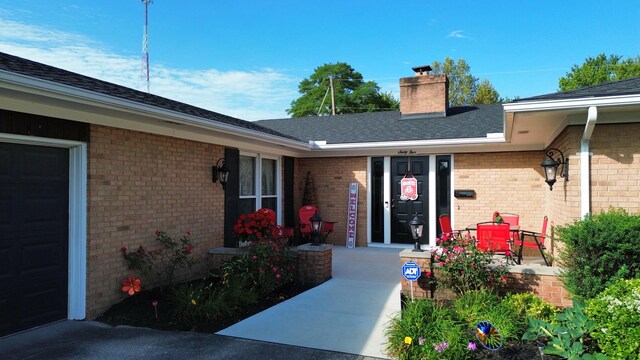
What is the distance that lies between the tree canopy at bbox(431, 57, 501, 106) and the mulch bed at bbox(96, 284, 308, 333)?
3176 centimetres

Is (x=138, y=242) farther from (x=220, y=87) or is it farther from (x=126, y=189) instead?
(x=220, y=87)

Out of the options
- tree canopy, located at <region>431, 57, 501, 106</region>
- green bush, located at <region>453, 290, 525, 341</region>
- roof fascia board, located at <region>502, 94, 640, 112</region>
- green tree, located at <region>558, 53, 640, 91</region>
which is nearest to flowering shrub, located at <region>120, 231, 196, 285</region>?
green bush, located at <region>453, 290, 525, 341</region>

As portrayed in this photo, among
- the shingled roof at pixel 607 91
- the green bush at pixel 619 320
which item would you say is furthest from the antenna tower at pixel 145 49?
the green bush at pixel 619 320

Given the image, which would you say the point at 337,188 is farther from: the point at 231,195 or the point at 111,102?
the point at 111,102

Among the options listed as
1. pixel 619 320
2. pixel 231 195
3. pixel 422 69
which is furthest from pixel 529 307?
pixel 422 69

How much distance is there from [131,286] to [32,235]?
1351 mm

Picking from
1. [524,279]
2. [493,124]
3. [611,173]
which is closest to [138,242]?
[524,279]

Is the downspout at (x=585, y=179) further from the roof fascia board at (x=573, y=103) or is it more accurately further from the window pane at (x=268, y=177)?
the window pane at (x=268, y=177)

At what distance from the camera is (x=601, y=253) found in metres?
4.17

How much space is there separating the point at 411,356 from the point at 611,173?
3628mm

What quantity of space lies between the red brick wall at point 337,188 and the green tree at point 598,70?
2410 cm

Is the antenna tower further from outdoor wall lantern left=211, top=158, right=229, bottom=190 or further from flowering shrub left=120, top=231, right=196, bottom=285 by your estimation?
flowering shrub left=120, top=231, right=196, bottom=285

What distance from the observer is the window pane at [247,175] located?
29.1 ft

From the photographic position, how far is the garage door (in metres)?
4.45
